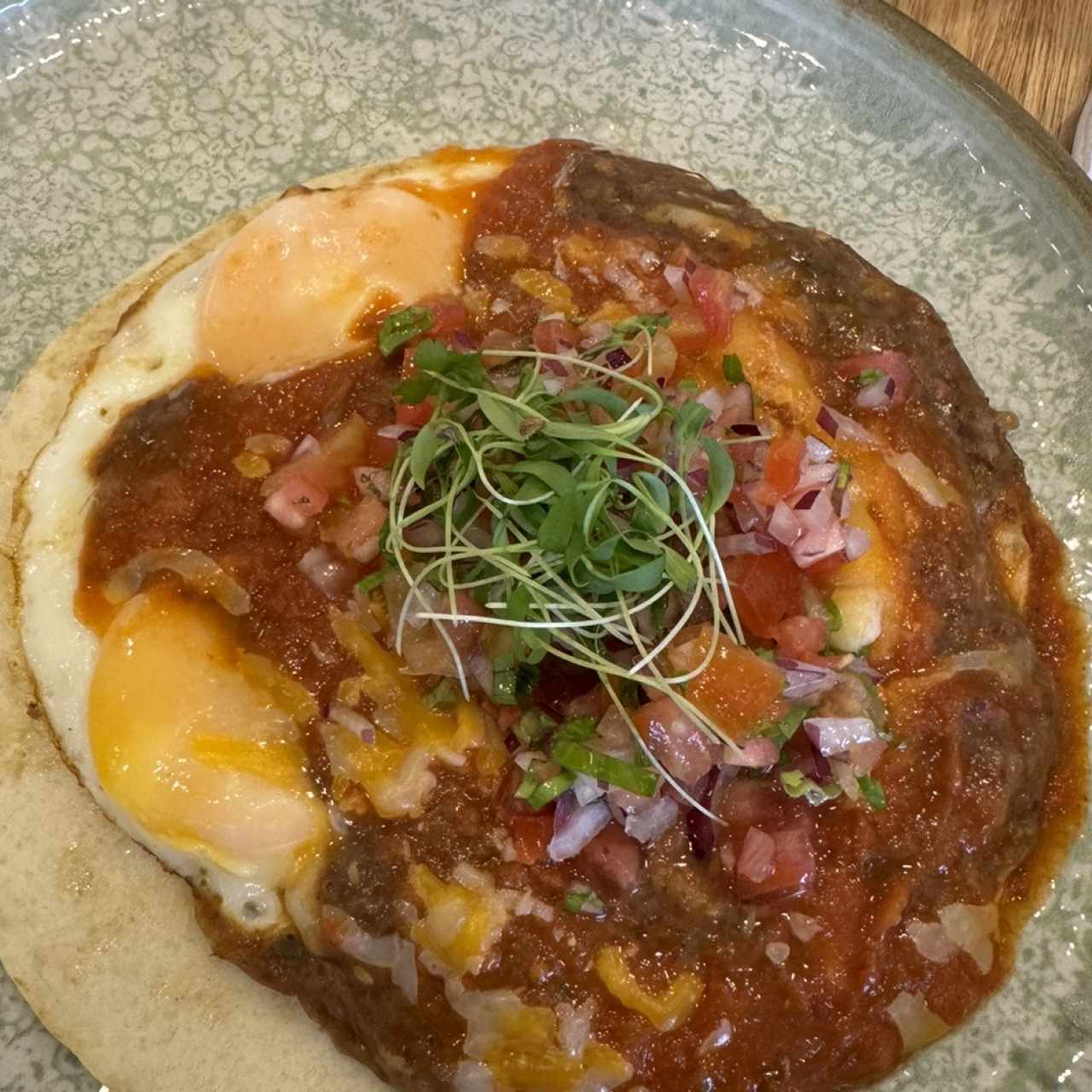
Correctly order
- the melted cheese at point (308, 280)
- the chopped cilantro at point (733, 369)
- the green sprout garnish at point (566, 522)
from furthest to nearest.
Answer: the melted cheese at point (308, 280) < the chopped cilantro at point (733, 369) < the green sprout garnish at point (566, 522)

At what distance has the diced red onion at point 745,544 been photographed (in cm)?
248

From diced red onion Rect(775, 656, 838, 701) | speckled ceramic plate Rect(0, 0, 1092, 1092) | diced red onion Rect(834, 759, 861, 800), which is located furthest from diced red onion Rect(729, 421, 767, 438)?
speckled ceramic plate Rect(0, 0, 1092, 1092)

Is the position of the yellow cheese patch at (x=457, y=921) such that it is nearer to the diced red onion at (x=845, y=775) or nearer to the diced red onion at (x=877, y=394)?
the diced red onion at (x=845, y=775)

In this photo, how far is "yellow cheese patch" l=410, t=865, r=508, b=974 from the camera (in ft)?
7.79

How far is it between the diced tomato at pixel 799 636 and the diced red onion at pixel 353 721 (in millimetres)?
978

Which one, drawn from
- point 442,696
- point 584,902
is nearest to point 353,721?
point 442,696

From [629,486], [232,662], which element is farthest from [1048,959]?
[232,662]

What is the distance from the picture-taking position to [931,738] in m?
2.58

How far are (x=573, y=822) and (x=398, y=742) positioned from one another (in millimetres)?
454

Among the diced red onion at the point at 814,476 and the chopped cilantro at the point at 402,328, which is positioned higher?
the diced red onion at the point at 814,476

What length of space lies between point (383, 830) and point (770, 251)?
6.27 feet

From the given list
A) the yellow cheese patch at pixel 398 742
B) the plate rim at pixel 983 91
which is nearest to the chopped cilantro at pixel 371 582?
the yellow cheese patch at pixel 398 742

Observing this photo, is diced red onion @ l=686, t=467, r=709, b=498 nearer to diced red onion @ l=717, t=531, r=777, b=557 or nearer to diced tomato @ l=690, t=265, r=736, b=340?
diced red onion @ l=717, t=531, r=777, b=557

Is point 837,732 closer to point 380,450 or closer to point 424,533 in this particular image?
point 424,533
